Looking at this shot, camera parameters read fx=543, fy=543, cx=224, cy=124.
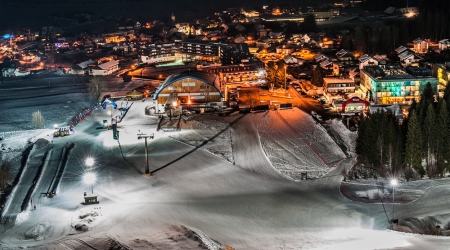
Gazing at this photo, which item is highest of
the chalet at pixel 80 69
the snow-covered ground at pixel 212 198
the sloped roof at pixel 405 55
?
the sloped roof at pixel 405 55

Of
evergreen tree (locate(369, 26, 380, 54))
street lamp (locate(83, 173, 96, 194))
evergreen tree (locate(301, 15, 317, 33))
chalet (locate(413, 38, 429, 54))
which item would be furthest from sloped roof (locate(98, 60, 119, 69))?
street lamp (locate(83, 173, 96, 194))

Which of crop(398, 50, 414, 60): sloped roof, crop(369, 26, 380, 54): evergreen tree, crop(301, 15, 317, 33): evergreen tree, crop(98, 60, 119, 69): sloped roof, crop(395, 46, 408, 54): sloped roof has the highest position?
crop(301, 15, 317, 33): evergreen tree

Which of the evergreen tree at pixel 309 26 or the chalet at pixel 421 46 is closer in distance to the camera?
the chalet at pixel 421 46

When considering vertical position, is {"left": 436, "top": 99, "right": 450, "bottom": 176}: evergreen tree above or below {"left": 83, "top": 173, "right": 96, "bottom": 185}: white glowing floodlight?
above

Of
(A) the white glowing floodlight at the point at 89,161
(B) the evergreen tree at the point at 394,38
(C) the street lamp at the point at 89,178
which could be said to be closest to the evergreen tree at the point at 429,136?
(C) the street lamp at the point at 89,178

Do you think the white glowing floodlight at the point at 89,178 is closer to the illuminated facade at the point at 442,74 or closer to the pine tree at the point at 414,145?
the pine tree at the point at 414,145

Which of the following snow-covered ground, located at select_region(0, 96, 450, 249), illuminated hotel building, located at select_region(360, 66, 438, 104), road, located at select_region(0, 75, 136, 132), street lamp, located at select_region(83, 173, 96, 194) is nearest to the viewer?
snow-covered ground, located at select_region(0, 96, 450, 249)

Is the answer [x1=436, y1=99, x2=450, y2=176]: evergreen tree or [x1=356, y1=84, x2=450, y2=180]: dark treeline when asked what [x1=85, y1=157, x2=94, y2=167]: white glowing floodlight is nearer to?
[x1=356, y1=84, x2=450, y2=180]: dark treeline

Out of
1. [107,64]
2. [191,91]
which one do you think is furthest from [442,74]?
[107,64]
